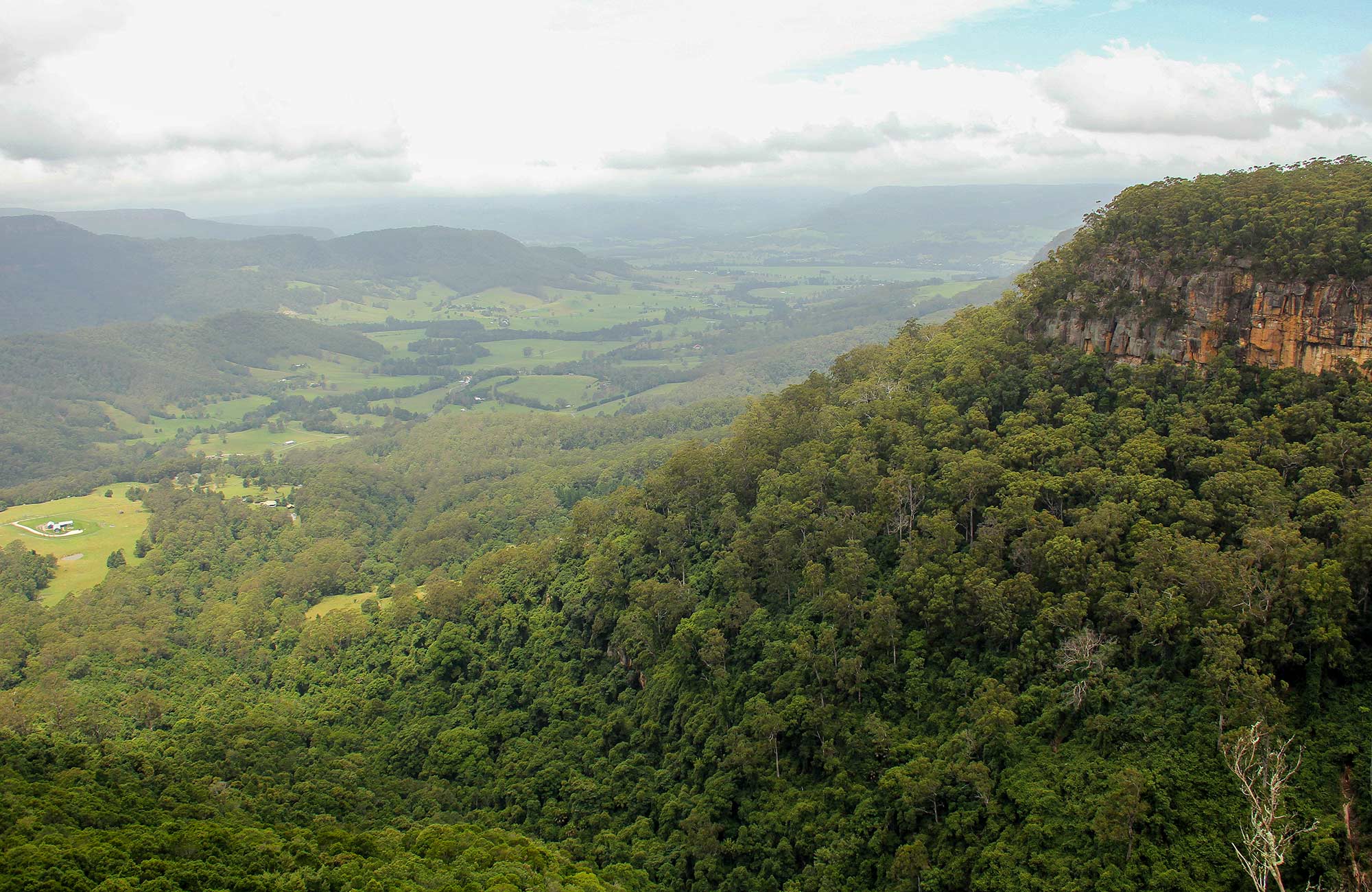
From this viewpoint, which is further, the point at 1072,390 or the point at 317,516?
the point at 317,516

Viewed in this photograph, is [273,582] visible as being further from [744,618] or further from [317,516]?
[744,618]

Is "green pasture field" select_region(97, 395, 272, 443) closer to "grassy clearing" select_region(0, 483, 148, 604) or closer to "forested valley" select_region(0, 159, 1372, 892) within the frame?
"grassy clearing" select_region(0, 483, 148, 604)

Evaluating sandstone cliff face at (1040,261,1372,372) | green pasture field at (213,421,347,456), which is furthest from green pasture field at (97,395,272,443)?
sandstone cliff face at (1040,261,1372,372)

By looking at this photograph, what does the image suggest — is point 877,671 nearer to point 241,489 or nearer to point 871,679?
point 871,679

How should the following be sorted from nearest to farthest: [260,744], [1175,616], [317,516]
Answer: [1175,616]
[260,744]
[317,516]

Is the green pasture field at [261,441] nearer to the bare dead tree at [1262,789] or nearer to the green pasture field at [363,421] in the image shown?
the green pasture field at [363,421]

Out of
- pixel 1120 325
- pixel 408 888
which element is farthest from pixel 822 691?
pixel 1120 325
